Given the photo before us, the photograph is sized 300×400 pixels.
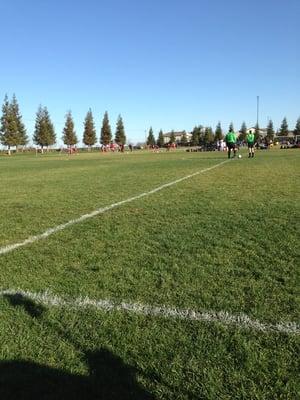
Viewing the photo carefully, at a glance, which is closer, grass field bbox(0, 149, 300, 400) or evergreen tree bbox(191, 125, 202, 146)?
grass field bbox(0, 149, 300, 400)

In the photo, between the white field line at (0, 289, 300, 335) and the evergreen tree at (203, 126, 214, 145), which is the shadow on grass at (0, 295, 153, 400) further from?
the evergreen tree at (203, 126, 214, 145)

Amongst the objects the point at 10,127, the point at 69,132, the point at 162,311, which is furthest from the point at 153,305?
the point at 69,132

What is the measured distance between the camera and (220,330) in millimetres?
3471

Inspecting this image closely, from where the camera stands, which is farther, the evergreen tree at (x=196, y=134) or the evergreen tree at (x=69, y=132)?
the evergreen tree at (x=196, y=134)

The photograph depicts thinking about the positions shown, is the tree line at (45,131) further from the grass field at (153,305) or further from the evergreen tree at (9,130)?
the grass field at (153,305)

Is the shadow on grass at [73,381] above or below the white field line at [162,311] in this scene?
below

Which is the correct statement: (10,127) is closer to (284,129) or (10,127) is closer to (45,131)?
(45,131)

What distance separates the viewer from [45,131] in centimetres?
10094

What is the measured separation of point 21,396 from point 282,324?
1940 millimetres

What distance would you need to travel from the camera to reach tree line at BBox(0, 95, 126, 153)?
89.5m

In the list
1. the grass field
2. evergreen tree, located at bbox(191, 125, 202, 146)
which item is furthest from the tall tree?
the grass field

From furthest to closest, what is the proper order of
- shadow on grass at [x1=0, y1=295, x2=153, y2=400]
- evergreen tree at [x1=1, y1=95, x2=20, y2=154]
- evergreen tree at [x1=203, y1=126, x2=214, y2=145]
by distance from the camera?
evergreen tree at [x1=203, y1=126, x2=214, y2=145], evergreen tree at [x1=1, y1=95, x2=20, y2=154], shadow on grass at [x1=0, y1=295, x2=153, y2=400]

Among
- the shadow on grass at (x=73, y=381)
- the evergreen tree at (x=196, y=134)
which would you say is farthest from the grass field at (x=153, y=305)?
the evergreen tree at (x=196, y=134)

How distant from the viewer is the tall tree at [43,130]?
3981 inches
